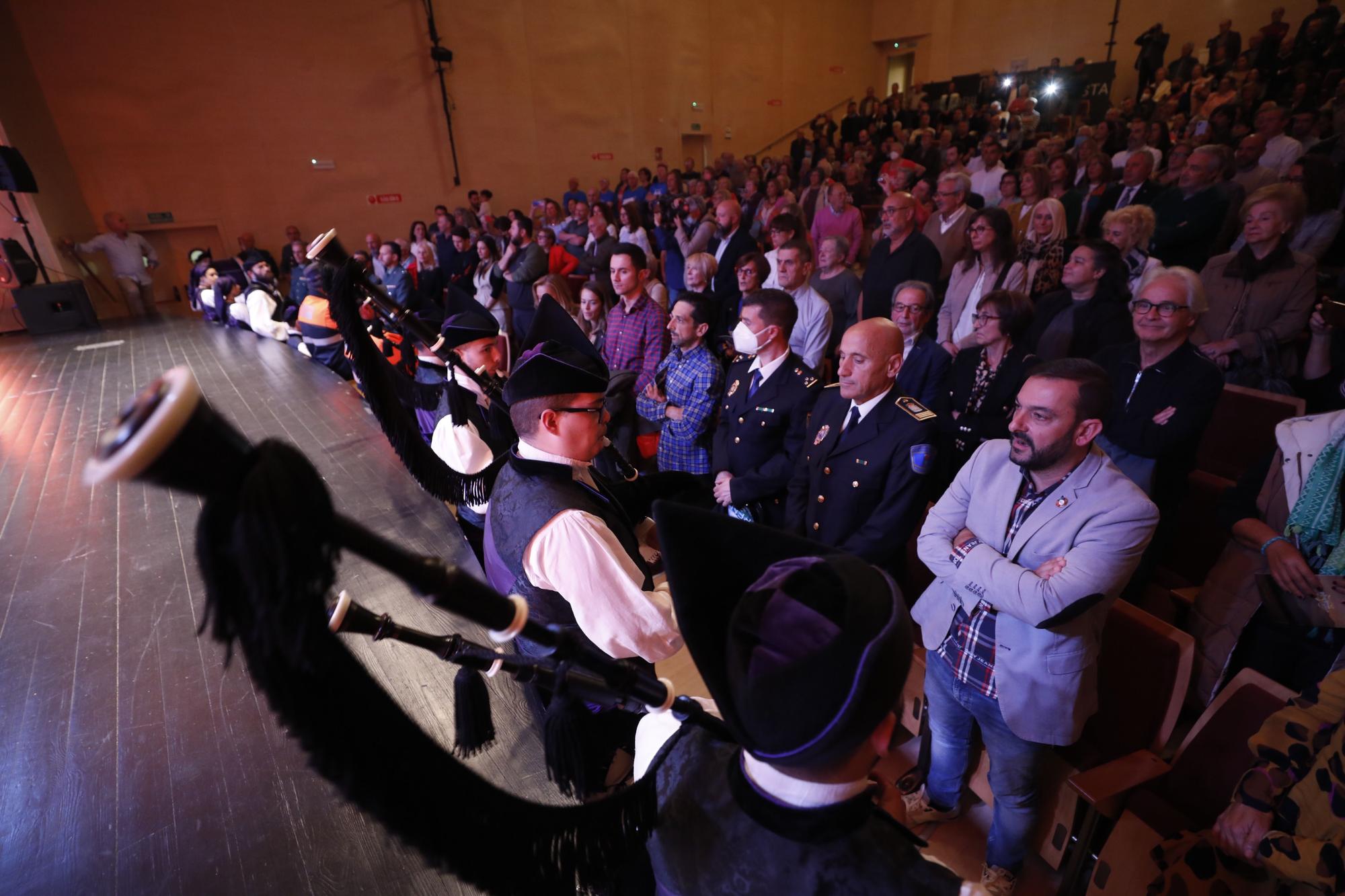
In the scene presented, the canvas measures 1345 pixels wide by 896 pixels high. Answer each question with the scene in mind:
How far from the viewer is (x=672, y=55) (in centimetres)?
1591

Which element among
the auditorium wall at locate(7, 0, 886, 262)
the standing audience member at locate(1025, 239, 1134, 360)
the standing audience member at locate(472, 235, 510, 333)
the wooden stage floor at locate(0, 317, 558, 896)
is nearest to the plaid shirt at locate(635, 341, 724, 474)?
the wooden stage floor at locate(0, 317, 558, 896)

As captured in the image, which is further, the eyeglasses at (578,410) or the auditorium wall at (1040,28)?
the auditorium wall at (1040,28)

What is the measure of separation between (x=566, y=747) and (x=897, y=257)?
4.36 meters

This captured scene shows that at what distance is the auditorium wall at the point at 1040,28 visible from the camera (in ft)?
44.5

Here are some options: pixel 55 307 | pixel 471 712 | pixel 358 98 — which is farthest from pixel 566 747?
pixel 358 98

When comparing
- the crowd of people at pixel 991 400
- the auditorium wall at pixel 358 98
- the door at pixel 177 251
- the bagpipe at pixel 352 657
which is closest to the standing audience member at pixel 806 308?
the crowd of people at pixel 991 400

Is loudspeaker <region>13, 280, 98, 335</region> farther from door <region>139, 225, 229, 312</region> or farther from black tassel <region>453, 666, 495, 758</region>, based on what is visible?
black tassel <region>453, 666, 495, 758</region>

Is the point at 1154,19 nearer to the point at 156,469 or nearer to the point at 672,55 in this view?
the point at 672,55

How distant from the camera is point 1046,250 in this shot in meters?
4.18

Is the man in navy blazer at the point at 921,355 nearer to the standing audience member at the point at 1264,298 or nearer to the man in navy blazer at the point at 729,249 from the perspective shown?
the standing audience member at the point at 1264,298

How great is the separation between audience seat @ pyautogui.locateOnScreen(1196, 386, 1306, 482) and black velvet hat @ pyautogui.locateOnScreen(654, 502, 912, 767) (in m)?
3.26

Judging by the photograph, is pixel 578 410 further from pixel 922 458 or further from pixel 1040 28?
pixel 1040 28

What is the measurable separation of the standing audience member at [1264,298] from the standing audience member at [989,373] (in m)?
1.21

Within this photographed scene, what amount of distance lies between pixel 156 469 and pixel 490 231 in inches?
418
